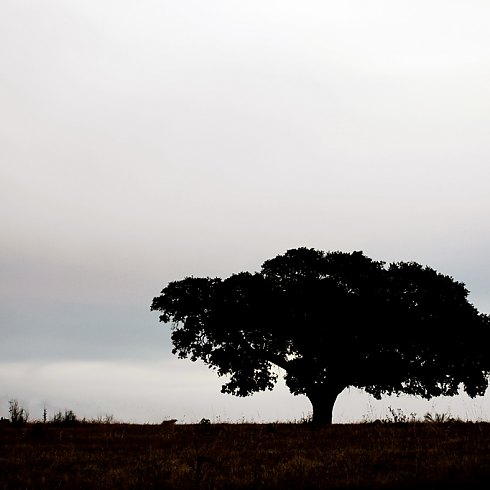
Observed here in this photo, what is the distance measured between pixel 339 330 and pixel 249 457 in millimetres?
19086

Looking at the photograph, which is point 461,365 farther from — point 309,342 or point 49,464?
point 49,464

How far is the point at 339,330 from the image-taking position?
35.2 m

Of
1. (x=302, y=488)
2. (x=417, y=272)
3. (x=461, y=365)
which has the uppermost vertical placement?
(x=417, y=272)

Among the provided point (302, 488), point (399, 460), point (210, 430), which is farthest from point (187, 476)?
point (210, 430)

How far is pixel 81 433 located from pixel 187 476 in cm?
1055

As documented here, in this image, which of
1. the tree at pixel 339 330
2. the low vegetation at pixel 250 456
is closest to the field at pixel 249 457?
the low vegetation at pixel 250 456

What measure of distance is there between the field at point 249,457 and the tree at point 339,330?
1039cm

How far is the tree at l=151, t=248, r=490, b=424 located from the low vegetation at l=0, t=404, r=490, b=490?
32.6 feet

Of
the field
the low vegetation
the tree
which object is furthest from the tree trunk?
the field

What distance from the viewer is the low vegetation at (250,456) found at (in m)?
13.2

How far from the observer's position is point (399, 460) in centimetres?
1558

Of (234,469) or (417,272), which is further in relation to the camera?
(417,272)

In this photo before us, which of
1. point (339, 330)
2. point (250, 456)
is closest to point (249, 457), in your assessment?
point (250, 456)

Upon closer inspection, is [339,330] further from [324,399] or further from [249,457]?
[249,457]
